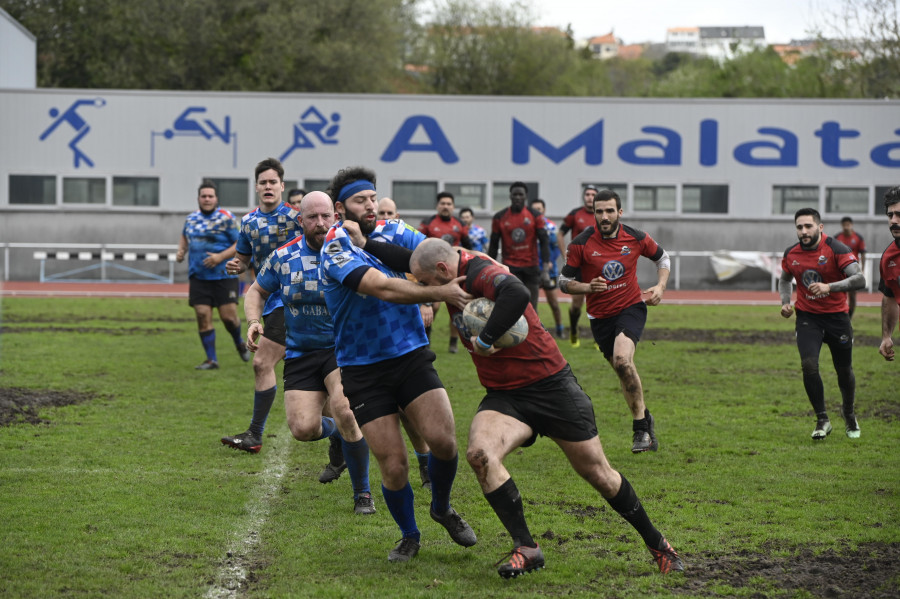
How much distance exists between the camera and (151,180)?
30.6 m

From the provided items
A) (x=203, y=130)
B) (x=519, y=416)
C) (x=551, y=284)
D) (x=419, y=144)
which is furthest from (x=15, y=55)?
(x=519, y=416)

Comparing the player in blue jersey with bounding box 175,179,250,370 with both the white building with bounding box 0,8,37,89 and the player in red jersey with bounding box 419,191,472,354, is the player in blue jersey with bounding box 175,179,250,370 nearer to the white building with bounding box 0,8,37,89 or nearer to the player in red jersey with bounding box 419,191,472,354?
the player in red jersey with bounding box 419,191,472,354

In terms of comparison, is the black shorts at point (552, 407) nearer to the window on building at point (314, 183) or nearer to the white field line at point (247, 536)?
the white field line at point (247, 536)

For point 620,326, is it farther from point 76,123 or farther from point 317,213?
point 76,123

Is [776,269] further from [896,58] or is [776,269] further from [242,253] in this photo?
[242,253]

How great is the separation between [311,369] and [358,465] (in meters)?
0.84

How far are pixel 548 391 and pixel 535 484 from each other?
2.38 meters

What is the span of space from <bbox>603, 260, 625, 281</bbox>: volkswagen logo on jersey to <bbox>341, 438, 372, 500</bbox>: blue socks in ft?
10.9

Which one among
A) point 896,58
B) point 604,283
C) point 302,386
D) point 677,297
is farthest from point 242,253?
point 896,58

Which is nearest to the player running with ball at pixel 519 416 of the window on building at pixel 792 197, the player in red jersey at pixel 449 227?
the player in red jersey at pixel 449 227

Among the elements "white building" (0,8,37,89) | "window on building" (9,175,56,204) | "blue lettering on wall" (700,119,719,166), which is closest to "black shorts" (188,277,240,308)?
"window on building" (9,175,56,204)

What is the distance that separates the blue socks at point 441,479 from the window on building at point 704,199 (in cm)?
2595

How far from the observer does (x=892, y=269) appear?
8.70m

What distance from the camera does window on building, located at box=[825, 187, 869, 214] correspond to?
30.7 metres
